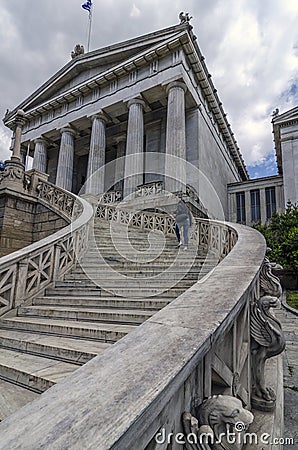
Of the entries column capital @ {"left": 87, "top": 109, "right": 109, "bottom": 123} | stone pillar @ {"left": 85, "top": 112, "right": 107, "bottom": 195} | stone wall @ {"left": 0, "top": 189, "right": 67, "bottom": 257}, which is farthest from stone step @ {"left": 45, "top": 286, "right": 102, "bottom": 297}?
column capital @ {"left": 87, "top": 109, "right": 109, "bottom": 123}

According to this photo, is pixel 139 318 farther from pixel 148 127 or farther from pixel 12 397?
pixel 148 127

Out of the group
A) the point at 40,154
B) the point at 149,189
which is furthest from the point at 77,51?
the point at 149,189

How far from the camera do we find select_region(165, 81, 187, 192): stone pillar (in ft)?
57.6

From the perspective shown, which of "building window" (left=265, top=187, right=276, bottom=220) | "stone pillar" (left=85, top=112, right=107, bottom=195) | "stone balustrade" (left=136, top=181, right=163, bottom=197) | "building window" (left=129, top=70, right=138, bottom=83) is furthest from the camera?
"building window" (left=265, top=187, right=276, bottom=220)

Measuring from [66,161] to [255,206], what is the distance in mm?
16511

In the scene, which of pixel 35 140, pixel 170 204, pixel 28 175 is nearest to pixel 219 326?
pixel 28 175

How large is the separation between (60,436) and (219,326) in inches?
36.9

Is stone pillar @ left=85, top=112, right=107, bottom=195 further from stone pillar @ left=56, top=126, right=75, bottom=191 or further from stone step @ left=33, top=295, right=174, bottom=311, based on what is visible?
stone step @ left=33, top=295, right=174, bottom=311

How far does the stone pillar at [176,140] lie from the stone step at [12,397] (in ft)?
49.4

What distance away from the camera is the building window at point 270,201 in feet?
80.6

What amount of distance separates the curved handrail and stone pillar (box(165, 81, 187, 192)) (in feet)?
51.0

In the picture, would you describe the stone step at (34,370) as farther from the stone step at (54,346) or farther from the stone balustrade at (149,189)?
the stone balustrade at (149,189)

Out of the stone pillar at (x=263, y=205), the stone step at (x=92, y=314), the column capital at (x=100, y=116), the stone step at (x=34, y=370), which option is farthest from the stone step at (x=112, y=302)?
the stone pillar at (x=263, y=205)

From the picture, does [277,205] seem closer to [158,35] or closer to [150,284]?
[158,35]
